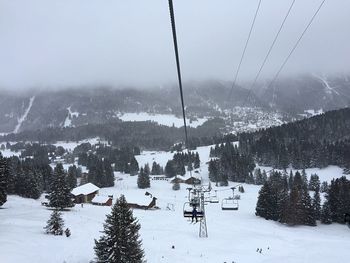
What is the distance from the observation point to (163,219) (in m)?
75.3

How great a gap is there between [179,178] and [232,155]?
32649 mm

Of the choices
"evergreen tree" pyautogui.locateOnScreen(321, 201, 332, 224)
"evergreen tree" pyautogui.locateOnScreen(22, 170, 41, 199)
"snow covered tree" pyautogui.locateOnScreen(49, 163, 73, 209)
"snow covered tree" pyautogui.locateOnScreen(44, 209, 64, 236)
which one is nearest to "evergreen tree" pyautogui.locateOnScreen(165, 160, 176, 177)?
"evergreen tree" pyautogui.locateOnScreen(22, 170, 41, 199)

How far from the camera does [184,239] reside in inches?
2250

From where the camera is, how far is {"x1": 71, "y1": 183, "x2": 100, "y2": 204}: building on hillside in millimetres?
106875

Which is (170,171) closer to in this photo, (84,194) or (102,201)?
(84,194)

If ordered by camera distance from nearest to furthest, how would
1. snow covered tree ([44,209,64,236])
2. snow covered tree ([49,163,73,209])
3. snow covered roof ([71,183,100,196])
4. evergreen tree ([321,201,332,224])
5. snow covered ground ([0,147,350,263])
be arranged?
1. snow covered ground ([0,147,350,263])
2. snow covered tree ([44,209,64,236])
3. snow covered tree ([49,163,73,209])
4. evergreen tree ([321,201,332,224])
5. snow covered roof ([71,183,100,196])

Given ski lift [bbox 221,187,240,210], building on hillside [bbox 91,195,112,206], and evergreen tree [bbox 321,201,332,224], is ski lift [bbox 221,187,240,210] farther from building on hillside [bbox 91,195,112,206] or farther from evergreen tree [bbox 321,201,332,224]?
building on hillside [bbox 91,195,112,206]

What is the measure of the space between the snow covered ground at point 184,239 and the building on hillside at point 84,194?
24458 millimetres

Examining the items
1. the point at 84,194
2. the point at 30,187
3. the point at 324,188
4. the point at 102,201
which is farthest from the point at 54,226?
the point at 324,188

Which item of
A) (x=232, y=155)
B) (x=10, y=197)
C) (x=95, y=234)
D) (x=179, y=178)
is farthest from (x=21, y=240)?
(x=232, y=155)

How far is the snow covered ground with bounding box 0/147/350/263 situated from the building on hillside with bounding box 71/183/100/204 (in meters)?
24.5

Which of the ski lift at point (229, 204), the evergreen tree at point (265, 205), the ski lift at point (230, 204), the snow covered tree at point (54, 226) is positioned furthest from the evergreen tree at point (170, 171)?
the snow covered tree at point (54, 226)

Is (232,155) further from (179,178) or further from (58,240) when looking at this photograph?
(58,240)

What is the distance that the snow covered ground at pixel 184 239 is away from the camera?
41.4 m
